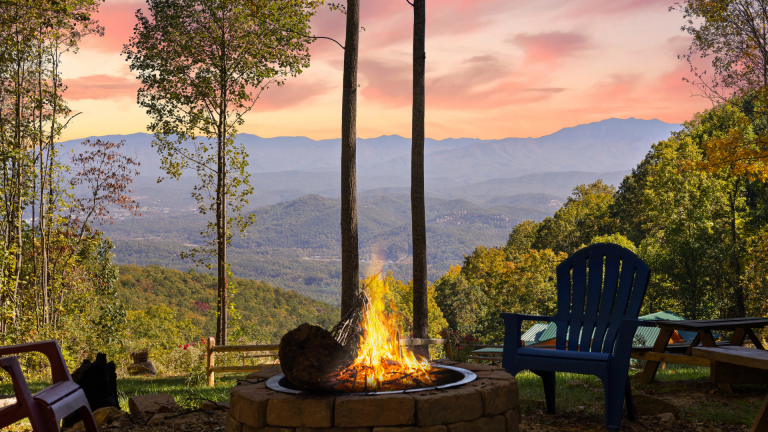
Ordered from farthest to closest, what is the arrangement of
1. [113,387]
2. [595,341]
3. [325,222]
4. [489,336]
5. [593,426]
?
[325,222] < [489,336] < [113,387] < [595,341] < [593,426]

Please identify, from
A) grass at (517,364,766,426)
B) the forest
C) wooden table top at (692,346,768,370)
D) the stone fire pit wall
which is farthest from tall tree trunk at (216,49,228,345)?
the forest

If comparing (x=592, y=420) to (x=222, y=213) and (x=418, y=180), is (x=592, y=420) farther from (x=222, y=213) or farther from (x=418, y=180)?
(x=222, y=213)

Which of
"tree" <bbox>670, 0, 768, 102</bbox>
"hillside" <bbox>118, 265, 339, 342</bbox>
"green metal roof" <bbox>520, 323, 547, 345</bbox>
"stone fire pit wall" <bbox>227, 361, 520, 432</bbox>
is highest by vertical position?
"tree" <bbox>670, 0, 768, 102</bbox>

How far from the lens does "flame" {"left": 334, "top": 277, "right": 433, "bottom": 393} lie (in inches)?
89.7

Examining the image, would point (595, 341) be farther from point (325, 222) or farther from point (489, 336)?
point (325, 222)

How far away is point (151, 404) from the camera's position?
3.26 m

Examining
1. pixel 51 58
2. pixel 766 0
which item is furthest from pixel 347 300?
pixel 766 0

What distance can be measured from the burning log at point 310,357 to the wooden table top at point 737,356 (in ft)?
4.70

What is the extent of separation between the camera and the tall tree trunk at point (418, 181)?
17.5 feet

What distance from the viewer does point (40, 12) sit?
7754mm

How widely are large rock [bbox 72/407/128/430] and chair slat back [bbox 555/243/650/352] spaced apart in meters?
2.67

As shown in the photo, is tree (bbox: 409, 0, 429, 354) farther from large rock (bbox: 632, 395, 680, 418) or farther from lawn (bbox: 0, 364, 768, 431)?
large rock (bbox: 632, 395, 680, 418)

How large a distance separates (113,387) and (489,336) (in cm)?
2809

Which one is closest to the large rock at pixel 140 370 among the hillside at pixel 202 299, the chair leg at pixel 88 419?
the chair leg at pixel 88 419
